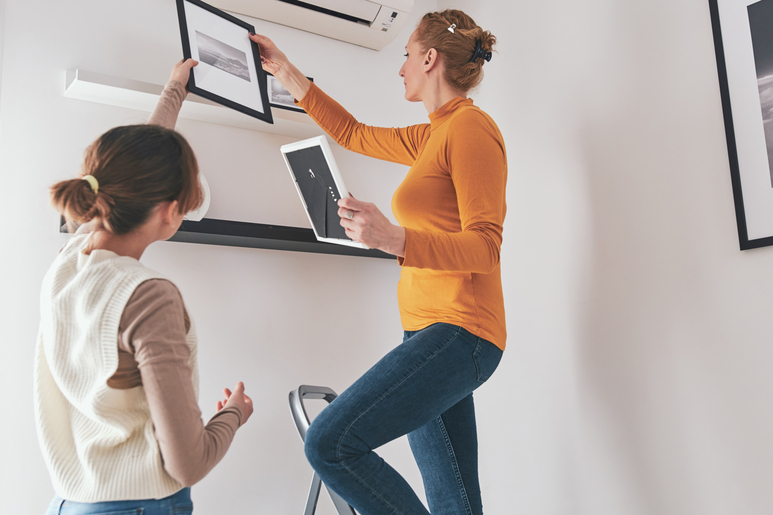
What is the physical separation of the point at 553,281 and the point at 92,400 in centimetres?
133

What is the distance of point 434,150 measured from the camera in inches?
50.5

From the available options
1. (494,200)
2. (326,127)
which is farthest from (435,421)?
(326,127)

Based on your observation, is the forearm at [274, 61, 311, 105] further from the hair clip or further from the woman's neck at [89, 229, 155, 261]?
the woman's neck at [89, 229, 155, 261]

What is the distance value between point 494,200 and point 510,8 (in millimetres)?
1134

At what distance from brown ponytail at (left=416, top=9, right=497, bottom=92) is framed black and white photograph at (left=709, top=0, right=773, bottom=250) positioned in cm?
55

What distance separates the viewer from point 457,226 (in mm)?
1229

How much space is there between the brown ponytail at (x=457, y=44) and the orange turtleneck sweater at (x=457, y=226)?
3.0 inches

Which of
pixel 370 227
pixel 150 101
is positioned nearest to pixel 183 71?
pixel 150 101

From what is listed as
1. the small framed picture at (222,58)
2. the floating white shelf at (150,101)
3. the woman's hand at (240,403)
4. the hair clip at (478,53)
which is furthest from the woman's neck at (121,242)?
the hair clip at (478,53)

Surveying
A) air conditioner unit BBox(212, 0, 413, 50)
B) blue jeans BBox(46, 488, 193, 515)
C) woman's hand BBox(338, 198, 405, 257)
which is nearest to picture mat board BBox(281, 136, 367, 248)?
woman's hand BBox(338, 198, 405, 257)

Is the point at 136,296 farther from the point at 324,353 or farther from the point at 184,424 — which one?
the point at 324,353

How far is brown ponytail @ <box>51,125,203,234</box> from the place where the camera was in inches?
28.9

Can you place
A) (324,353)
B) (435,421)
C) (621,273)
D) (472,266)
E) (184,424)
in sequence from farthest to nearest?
(324,353) < (621,273) < (435,421) < (472,266) < (184,424)

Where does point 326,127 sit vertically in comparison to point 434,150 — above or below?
above
